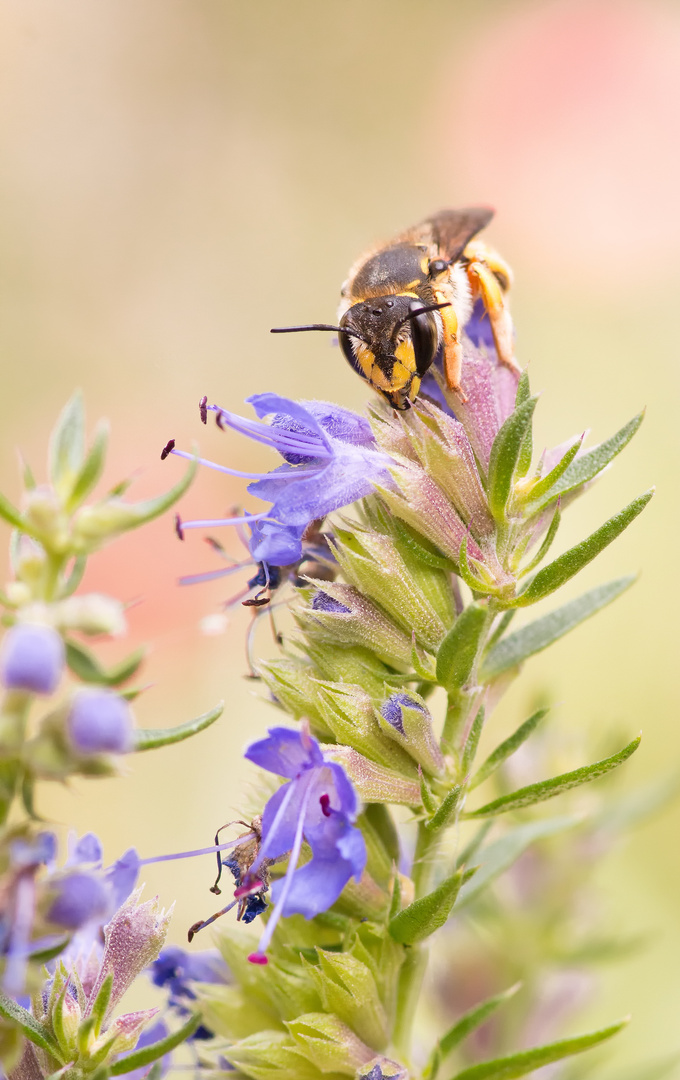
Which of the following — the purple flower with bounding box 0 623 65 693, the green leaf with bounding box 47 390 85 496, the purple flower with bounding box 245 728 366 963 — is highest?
the green leaf with bounding box 47 390 85 496

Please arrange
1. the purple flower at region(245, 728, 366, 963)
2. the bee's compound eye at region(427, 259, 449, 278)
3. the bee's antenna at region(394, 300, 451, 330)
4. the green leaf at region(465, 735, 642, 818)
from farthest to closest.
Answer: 1. the bee's compound eye at region(427, 259, 449, 278)
2. the bee's antenna at region(394, 300, 451, 330)
3. the green leaf at region(465, 735, 642, 818)
4. the purple flower at region(245, 728, 366, 963)

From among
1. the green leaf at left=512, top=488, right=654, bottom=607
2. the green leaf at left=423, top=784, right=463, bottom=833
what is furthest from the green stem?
the green leaf at left=512, top=488, right=654, bottom=607

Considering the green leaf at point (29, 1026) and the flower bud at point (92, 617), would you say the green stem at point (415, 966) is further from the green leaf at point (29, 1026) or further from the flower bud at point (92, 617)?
the flower bud at point (92, 617)

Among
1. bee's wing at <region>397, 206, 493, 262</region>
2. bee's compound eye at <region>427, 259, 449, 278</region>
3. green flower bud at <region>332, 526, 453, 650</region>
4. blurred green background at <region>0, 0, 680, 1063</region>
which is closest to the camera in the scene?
green flower bud at <region>332, 526, 453, 650</region>

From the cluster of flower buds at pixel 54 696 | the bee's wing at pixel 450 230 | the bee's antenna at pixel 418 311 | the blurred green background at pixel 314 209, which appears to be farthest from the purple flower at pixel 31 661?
the blurred green background at pixel 314 209

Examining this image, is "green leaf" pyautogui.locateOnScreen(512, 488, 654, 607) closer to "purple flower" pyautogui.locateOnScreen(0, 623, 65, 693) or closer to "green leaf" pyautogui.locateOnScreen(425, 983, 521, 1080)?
"green leaf" pyautogui.locateOnScreen(425, 983, 521, 1080)

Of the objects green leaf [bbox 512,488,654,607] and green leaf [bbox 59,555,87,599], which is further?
green leaf [bbox 512,488,654,607]

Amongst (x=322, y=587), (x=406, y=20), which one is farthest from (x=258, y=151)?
(x=322, y=587)

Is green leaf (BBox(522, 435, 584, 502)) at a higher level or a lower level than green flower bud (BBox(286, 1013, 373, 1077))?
higher
